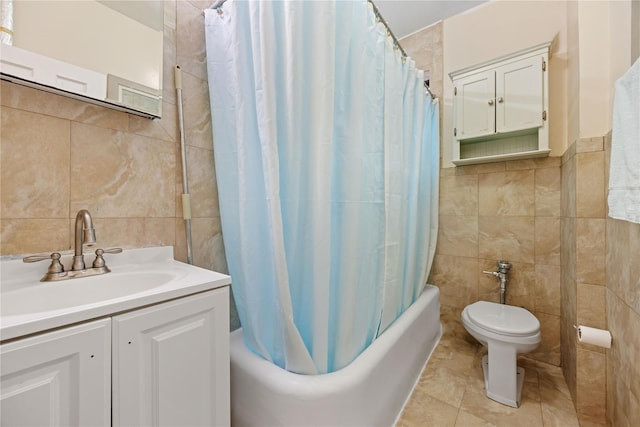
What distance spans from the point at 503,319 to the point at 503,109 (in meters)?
1.36

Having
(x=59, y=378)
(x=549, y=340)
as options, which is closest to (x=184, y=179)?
(x=59, y=378)

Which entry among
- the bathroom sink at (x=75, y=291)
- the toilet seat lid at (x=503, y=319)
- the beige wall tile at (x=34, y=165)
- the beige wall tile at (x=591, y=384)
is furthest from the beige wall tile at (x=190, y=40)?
the beige wall tile at (x=591, y=384)

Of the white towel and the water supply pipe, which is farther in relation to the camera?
the water supply pipe

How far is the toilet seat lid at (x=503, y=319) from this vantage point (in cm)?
137

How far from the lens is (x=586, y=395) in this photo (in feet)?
4.18

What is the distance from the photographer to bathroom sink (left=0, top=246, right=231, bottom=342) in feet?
1.78

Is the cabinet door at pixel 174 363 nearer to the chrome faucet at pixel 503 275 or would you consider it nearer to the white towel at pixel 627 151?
the white towel at pixel 627 151

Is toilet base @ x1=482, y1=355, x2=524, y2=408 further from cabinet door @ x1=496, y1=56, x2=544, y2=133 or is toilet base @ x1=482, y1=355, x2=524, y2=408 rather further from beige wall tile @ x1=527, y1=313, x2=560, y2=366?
cabinet door @ x1=496, y1=56, x2=544, y2=133

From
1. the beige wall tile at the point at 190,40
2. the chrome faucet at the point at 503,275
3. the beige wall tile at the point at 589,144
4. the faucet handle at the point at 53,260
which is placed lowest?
the chrome faucet at the point at 503,275

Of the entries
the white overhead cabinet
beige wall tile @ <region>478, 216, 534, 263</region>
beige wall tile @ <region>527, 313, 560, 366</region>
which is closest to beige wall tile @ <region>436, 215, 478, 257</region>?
beige wall tile @ <region>478, 216, 534, 263</region>

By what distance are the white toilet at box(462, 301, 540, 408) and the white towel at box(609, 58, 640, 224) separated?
0.75 m

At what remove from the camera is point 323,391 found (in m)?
0.89

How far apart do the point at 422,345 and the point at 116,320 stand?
1.67 meters

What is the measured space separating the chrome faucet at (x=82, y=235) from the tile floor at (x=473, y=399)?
1.49 metres
